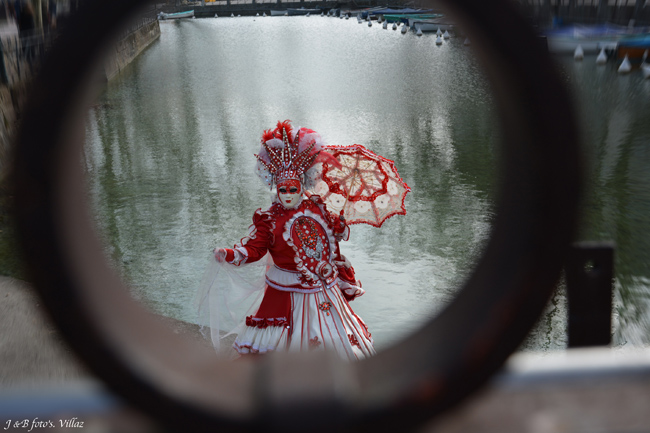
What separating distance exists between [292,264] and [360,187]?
2.15 ft

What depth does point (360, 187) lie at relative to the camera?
3.78 metres

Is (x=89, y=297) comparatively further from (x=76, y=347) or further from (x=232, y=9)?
(x=232, y=9)

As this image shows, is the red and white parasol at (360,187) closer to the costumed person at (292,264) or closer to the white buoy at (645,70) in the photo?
the costumed person at (292,264)

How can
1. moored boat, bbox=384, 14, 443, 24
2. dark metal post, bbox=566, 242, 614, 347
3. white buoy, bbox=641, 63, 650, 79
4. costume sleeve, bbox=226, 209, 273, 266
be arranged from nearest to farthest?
dark metal post, bbox=566, 242, 614, 347 → costume sleeve, bbox=226, 209, 273, 266 → white buoy, bbox=641, 63, 650, 79 → moored boat, bbox=384, 14, 443, 24

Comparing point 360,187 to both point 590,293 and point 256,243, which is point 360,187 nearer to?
point 256,243

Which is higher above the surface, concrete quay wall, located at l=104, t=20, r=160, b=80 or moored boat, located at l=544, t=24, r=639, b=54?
concrete quay wall, located at l=104, t=20, r=160, b=80

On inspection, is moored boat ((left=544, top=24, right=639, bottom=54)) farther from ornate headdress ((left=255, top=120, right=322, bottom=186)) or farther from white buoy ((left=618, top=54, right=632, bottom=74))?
ornate headdress ((left=255, top=120, right=322, bottom=186))

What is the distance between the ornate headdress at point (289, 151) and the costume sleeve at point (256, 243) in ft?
0.73

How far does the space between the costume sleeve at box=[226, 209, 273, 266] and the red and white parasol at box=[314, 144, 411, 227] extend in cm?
39

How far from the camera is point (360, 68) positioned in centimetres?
1912

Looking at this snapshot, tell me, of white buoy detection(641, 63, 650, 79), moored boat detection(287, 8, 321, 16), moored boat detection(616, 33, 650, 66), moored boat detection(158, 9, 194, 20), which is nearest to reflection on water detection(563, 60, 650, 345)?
white buoy detection(641, 63, 650, 79)

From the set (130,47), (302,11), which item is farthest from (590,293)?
(302,11)

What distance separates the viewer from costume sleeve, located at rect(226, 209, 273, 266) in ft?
11.2

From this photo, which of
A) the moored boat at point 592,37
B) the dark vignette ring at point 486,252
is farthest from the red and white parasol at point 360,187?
the moored boat at point 592,37
